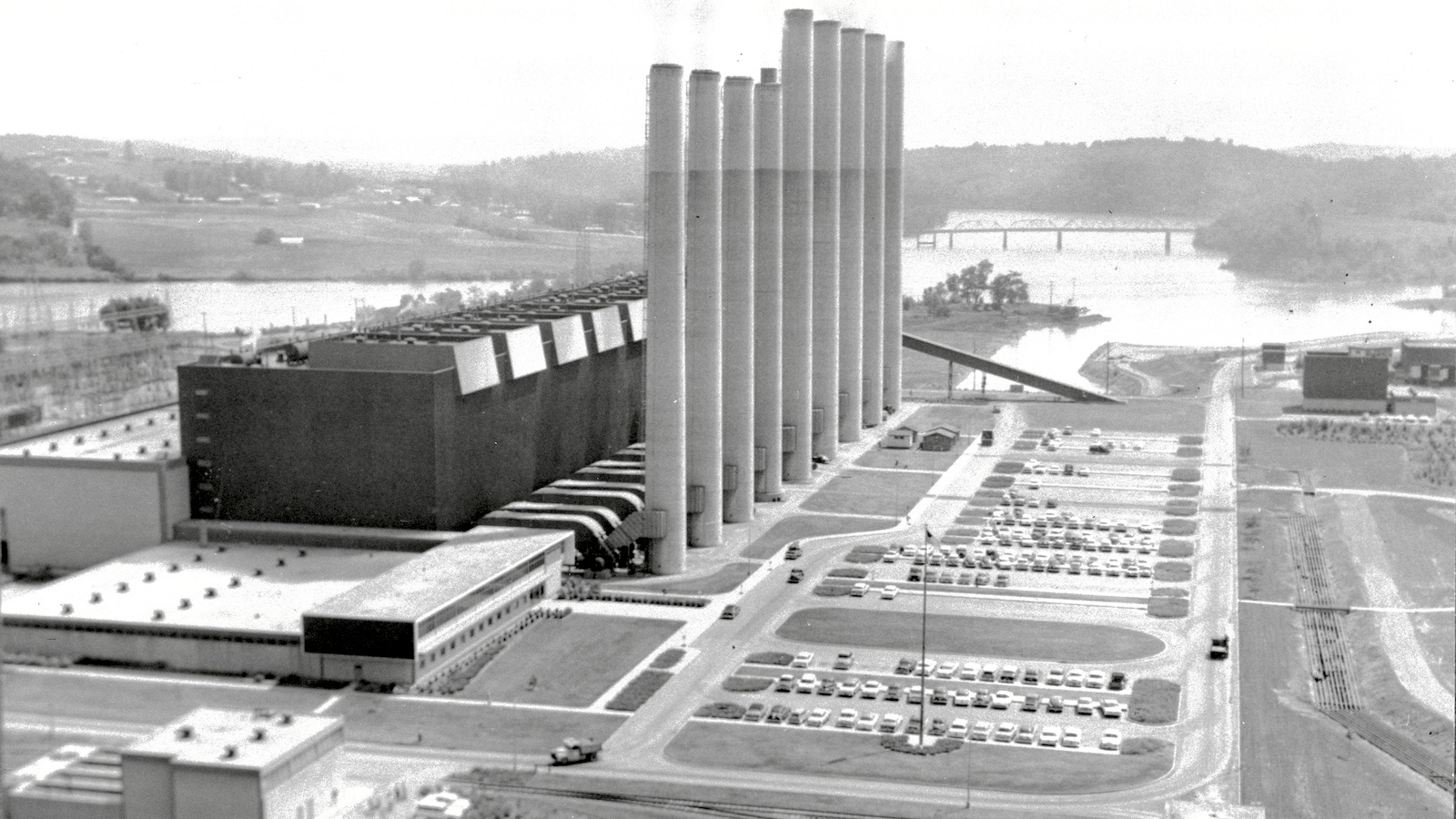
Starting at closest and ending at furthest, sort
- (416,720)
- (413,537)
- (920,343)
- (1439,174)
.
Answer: (416,720) < (413,537) < (920,343) < (1439,174)

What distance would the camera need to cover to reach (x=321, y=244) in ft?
154

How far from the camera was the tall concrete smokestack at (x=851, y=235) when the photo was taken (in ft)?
145

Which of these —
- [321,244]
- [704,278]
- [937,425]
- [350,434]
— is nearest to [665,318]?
[704,278]

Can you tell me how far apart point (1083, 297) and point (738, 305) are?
68.6 metres

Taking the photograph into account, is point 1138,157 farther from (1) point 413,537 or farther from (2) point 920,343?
(1) point 413,537

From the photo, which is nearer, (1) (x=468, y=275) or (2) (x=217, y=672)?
(2) (x=217, y=672)

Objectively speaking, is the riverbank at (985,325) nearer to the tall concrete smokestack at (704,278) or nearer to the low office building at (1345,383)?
the low office building at (1345,383)

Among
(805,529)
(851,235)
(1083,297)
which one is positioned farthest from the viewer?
(1083,297)

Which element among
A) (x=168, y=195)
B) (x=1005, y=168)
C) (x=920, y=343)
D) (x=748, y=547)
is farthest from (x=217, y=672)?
(x=1005, y=168)

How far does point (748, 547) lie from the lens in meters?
32.0

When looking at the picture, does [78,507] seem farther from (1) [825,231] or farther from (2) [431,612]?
(1) [825,231]

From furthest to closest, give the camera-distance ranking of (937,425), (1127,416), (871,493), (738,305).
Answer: (1127,416) < (937,425) < (871,493) < (738,305)

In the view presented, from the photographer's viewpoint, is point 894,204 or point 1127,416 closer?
point 1127,416

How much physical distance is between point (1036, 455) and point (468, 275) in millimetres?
22386
